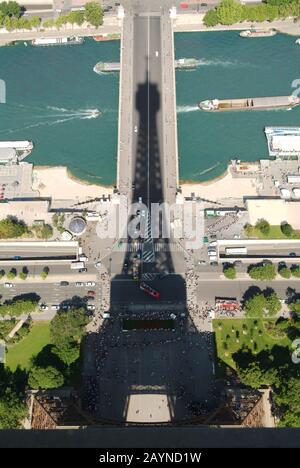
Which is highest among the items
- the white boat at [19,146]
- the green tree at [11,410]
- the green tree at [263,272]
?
the white boat at [19,146]

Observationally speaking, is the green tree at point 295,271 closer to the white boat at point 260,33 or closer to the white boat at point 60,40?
the white boat at point 260,33

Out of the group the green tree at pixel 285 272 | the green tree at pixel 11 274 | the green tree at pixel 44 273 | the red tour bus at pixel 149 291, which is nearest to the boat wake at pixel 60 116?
the green tree at pixel 11 274

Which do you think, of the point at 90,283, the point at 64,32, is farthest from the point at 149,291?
the point at 64,32

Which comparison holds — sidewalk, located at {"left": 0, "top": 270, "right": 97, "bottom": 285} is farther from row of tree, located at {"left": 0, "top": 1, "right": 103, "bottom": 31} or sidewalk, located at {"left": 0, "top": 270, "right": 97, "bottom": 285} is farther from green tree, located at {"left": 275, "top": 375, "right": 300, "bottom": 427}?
row of tree, located at {"left": 0, "top": 1, "right": 103, "bottom": 31}

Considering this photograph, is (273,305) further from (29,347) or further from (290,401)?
(29,347)

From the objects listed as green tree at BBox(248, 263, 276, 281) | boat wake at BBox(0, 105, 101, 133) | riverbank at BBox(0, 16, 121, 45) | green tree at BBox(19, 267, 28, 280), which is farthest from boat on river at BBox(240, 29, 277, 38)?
green tree at BBox(19, 267, 28, 280)

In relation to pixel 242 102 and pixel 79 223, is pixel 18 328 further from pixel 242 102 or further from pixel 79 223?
pixel 242 102
